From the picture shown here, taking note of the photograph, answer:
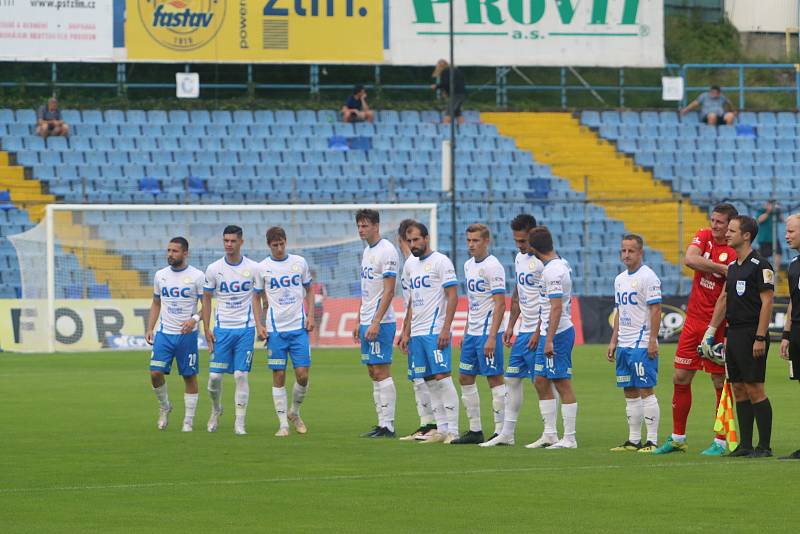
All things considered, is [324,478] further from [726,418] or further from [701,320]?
[701,320]

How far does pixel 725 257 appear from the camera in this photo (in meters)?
13.1

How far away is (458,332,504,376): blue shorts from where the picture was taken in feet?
46.2

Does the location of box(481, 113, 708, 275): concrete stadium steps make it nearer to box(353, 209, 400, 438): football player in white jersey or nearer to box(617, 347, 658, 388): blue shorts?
box(353, 209, 400, 438): football player in white jersey

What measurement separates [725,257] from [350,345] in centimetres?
1714


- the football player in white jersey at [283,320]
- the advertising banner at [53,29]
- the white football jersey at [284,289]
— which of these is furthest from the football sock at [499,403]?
the advertising banner at [53,29]

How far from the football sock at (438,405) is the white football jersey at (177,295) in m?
2.85

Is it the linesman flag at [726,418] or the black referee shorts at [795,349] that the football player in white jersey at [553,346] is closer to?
the linesman flag at [726,418]

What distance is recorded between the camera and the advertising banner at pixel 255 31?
3616 cm

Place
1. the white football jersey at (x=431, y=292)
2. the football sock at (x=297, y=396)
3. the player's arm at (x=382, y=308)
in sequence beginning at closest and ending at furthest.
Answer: the white football jersey at (x=431, y=292)
the player's arm at (x=382, y=308)
the football sock at (x=297, y=396)

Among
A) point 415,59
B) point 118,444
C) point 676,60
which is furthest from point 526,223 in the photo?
point 676,60

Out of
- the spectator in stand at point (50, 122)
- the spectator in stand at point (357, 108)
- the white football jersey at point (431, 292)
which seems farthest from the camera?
the spectator in stand at point (357, 108)

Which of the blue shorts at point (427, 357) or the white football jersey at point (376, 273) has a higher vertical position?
the white football jersey at point (376, 273)

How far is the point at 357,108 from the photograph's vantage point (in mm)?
37031

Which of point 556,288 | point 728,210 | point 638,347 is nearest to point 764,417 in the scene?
point 638,347
